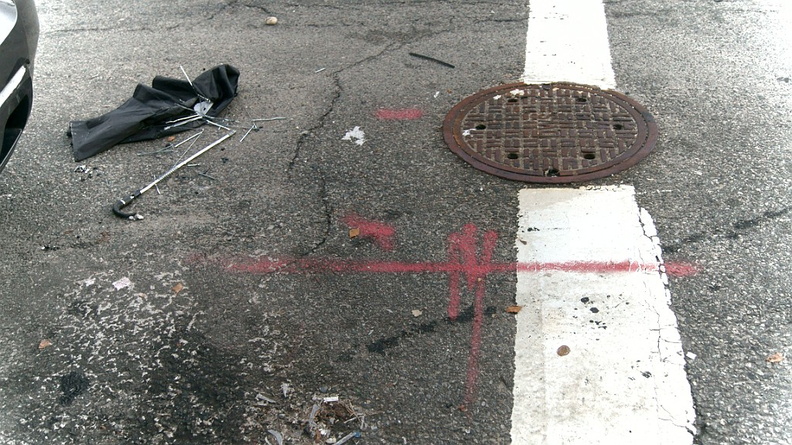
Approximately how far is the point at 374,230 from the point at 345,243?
0.17 m

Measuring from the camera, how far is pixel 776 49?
16.6 feet

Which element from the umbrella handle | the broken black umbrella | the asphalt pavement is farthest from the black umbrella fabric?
the umbrella handle

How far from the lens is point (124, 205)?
402 centimetres

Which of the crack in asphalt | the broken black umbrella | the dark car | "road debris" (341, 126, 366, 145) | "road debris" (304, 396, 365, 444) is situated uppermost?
the dark car

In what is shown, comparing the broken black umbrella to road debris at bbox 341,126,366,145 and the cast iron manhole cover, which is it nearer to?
road debris at bbox 341,126,366,145

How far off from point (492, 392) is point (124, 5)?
568cm

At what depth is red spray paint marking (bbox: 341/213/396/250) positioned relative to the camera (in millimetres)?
3604

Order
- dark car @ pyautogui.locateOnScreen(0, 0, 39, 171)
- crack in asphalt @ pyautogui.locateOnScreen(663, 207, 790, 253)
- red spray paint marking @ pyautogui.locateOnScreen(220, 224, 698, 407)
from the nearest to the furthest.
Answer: red spray paint marking @ pyautogui.locateOnScreen(220, 224, 698, 407), crack in asphalt @ pyautogui.locateOnScreen(663, 207, 790, 253), dark car @ pyautogui.locateOnScreen(0, 0, 39, 171)

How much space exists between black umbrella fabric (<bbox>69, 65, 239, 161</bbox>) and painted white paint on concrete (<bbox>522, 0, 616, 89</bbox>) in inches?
83.6

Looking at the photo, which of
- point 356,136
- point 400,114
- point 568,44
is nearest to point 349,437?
point 356,136

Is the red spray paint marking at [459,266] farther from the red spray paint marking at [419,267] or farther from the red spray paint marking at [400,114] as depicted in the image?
the red spray paint marking at [400,114]

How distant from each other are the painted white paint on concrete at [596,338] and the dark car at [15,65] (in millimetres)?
2663

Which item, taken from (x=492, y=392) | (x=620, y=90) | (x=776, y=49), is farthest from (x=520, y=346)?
(x=776, y=49)

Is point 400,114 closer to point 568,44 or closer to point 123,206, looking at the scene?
point 568,44
